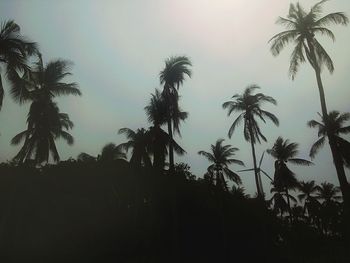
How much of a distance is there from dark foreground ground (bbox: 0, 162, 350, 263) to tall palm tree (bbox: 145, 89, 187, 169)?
172cm

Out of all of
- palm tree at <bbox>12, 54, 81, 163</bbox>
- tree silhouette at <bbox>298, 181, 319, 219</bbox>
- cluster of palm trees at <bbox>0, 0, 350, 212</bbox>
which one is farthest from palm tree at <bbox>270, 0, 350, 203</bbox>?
tree silhouette at <bbox>298, 181, 319, 219</bbox>

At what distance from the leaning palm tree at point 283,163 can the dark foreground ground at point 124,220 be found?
12.7m

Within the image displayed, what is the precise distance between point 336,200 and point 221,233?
45330 mm

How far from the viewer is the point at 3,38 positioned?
20.2 m

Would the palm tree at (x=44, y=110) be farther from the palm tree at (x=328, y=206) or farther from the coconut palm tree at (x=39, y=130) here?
the palm tree at (x=328, y=206)

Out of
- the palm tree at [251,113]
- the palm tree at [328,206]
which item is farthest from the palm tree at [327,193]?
the palm tree at [251,113]

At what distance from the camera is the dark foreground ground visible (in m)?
28.1

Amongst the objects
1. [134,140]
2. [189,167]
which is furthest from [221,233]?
[134,140]

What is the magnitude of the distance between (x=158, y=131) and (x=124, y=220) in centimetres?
735

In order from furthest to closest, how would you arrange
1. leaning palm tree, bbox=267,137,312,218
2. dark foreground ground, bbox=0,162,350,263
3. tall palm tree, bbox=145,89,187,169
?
1. leaning palm tree, bbox=267,137,312,218
2. tall palm tree, bbox=145,89,187,169
3. dark foreground ground, bbox=0,162,350,263

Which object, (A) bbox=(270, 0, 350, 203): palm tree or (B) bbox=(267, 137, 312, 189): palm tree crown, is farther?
(B) bbox=(267, 137, 312, 189): palm tree crown

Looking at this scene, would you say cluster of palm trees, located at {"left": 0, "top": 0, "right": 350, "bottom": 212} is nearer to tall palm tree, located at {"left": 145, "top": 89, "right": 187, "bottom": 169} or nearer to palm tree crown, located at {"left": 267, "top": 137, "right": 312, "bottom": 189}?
tall palm tree, located at {"left": 145, "top": 89, "right": 187, "bottom": 169}

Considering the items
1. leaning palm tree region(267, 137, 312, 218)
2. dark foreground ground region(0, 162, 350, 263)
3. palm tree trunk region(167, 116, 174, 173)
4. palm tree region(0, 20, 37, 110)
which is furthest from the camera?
leaning palm tree region(267, 137, 312, 218)

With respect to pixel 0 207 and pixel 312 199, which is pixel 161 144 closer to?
pixel 0 207
